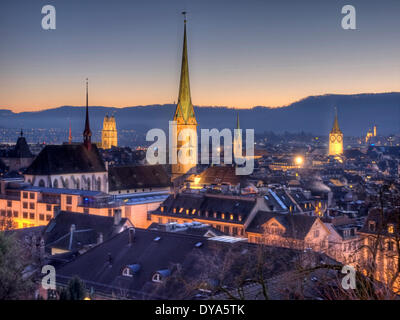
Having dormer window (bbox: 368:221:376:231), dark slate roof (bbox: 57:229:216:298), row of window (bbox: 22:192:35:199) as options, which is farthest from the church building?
dark slate roof (bbox: 57:229:216:298)

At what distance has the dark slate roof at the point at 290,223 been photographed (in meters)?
40.0

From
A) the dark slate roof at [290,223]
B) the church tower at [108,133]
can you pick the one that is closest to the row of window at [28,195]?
the dark slate roof at [290,223]

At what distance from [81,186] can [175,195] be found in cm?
1606

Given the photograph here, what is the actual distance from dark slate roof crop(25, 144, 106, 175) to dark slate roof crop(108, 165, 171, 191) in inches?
82.0

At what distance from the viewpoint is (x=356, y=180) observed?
99250 millimetres

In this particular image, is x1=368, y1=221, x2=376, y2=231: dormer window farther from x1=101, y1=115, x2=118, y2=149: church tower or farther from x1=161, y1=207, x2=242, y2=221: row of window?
x1=101, y1=115, x2=118, y2=149: church tower

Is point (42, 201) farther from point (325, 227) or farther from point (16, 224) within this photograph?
point (325, 227)

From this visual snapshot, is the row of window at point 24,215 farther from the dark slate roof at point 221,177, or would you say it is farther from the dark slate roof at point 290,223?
the dark slate roof at point 221,177

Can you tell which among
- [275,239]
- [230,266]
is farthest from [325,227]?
[230,266]

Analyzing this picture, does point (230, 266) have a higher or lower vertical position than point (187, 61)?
lower

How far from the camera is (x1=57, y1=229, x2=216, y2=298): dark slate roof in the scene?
24.1 m

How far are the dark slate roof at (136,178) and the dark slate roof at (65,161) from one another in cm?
208
